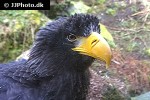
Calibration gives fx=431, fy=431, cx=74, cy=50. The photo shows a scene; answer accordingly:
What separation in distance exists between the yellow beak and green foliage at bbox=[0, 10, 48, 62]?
2404 millimetres

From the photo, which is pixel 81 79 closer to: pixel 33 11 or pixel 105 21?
pixel 33 11

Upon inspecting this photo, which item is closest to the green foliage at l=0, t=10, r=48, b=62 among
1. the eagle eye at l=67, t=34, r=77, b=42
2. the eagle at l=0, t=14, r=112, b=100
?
the eagle at l=0, t=14, r=112, b=100

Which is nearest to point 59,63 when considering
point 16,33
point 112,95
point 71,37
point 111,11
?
point 71,37

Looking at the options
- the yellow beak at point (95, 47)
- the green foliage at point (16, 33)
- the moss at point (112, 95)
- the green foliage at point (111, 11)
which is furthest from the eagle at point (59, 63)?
the green foliage at point (111, 11)

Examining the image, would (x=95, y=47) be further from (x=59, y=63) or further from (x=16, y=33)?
(x=16, y=33)

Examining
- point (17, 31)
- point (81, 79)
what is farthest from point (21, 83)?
point (17, 31)

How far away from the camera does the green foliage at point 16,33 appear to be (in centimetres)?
619

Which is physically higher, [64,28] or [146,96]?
[64,28]

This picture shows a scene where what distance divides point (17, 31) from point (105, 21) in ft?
7.47

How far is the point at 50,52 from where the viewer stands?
13.2 feet

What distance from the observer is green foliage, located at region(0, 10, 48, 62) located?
6191 mm

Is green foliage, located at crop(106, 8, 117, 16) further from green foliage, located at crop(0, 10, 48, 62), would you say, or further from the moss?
the moss

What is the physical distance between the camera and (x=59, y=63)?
4.02m

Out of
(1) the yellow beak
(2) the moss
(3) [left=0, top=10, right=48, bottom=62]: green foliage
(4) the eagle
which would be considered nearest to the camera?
(1) the yellow beak
